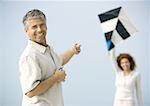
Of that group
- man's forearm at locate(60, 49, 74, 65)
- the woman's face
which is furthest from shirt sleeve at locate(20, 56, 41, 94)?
the woman's face

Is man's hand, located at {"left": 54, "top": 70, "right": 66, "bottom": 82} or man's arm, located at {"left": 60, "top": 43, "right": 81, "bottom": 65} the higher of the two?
man's arm, located at {"left": 60, "top": 43, "right": 81, "bottom": 65}

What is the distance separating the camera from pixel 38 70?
1.58 meters

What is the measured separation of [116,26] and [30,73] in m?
2.03

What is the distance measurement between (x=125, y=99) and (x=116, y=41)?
68 cm

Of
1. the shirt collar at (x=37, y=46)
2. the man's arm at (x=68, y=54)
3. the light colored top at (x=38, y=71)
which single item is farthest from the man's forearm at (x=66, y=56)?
the shirt collar at (x=37, y=46)

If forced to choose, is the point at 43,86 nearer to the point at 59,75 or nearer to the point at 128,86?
the point at 59,75

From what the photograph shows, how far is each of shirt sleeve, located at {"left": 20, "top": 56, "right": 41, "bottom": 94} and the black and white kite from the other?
2.00 metres

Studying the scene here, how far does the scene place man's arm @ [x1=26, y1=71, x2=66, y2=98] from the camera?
158cm

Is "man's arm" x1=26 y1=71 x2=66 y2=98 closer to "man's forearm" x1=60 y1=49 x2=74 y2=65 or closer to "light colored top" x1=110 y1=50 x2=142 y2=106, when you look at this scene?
"man's forearm" x1=60 y1=49 x2=74 y2=65

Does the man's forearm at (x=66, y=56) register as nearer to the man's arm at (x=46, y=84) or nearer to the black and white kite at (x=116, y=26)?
the man's arm at (x=46, y=84)

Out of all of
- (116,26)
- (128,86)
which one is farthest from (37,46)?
(128,86)

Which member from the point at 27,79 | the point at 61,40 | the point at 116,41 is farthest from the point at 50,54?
the point at 61,40

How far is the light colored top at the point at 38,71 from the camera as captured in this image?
1.58 metres

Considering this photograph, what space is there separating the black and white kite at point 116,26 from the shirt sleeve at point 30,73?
78.7 inches
